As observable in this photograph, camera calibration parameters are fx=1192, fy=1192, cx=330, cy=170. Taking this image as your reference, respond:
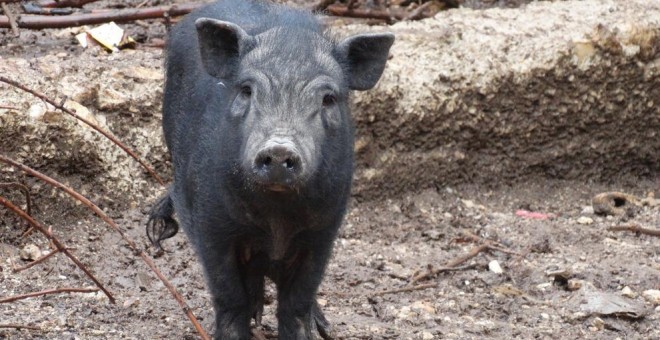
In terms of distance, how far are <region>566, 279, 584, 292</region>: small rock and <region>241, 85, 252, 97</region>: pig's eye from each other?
2.52m

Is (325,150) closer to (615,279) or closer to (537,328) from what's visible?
(537,328)

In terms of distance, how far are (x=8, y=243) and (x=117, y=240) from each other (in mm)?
595

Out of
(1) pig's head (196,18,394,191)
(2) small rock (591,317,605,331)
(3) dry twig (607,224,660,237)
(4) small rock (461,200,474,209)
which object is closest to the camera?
(1) pig's head (196,18,394,191)

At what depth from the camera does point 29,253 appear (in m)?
6.42

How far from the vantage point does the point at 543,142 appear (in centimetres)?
806

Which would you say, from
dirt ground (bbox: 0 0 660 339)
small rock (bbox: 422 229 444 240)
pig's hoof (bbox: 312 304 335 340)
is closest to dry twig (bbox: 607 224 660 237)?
dirt ground (bbox: 0 0 660 339)

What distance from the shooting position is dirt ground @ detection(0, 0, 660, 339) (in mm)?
5801

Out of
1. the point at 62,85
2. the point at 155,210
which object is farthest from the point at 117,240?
the point at 62,85

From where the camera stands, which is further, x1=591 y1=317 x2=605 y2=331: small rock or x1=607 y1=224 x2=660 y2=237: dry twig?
x1=607 y1=224 x2=660 y2=237: dry twig

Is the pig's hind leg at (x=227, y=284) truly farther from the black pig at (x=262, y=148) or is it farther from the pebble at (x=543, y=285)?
the pebble at (x=543, y=285)

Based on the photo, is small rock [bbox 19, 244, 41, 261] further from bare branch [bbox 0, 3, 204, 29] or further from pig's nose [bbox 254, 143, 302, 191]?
pig's nose [bbox 254, 143, 302, 191]

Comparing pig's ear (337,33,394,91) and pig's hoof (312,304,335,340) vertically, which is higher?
pig's ear (337,33,394,91)

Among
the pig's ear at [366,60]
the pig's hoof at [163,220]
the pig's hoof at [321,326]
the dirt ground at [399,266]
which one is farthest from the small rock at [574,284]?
the pig's hoof at [163,220]

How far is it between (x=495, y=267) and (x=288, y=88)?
265 cm
